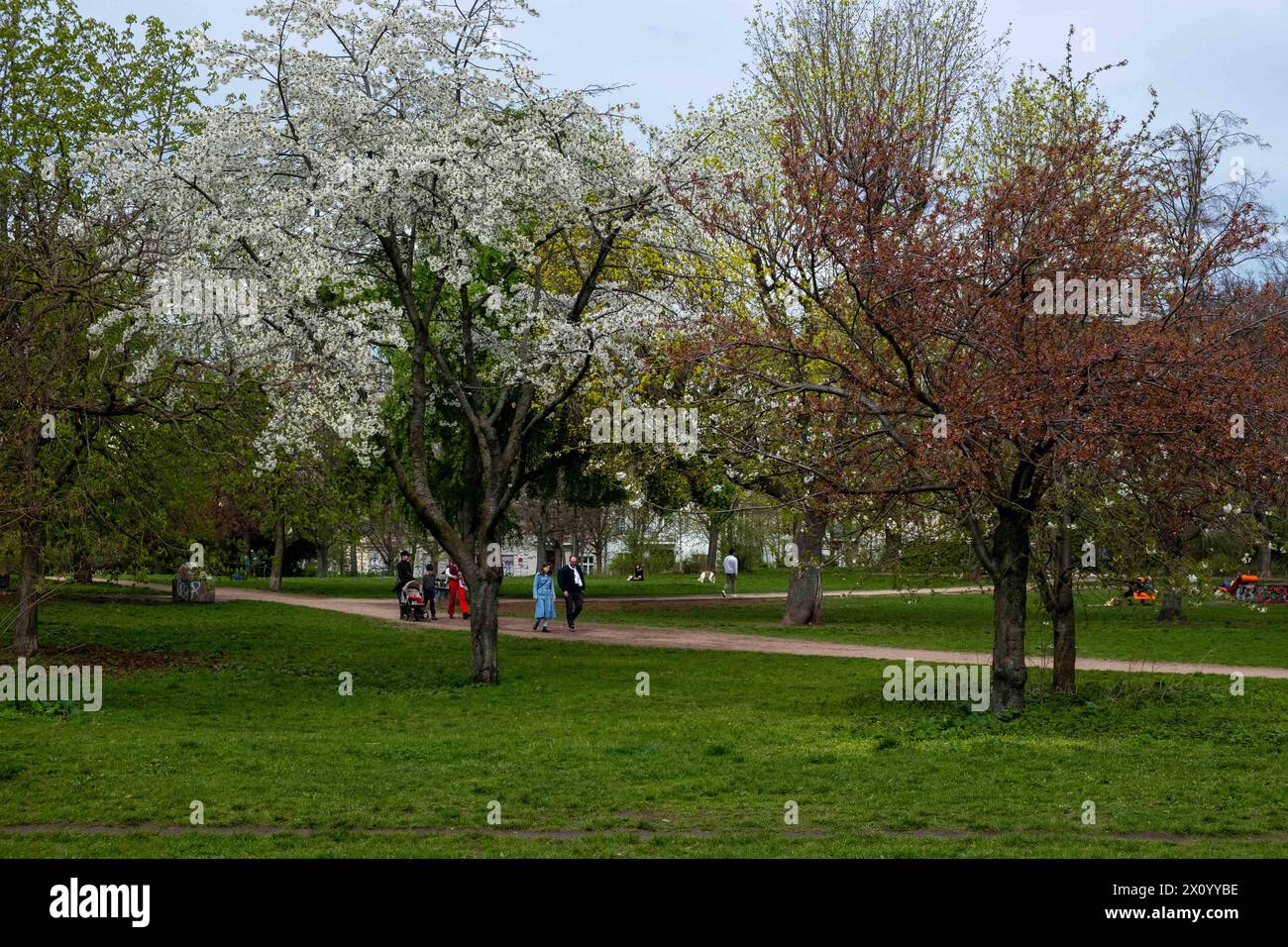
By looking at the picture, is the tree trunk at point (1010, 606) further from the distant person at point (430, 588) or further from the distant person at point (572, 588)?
the distant person at point (430, 588)

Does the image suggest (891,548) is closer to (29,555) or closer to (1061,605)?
(1061,605)

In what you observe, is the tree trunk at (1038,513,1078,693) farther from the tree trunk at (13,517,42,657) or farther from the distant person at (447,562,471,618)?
the distant person at (447,562,471,618)

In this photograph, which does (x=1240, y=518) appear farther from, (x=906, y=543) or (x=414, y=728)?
(x=414, y=728)

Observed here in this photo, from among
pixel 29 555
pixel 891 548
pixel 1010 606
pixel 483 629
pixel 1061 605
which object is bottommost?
pixel 483 629

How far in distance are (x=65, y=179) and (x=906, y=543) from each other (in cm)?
1348

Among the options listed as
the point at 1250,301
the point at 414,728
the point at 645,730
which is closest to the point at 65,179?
the point at 414,728

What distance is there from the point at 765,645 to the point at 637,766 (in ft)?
50.1

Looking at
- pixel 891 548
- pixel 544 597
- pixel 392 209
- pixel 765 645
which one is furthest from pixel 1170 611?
pixel 392 209

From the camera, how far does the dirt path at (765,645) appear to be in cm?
2250

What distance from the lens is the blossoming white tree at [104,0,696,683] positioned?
1919cm

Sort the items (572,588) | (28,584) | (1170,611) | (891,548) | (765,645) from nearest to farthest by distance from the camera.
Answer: (891,548) → (28,584) → (765,645) → (572,588) → (1170,611)

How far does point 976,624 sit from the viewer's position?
34125mm

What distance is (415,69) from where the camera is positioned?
19797mm

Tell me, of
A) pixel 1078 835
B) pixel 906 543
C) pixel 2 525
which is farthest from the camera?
pixel 906 543
